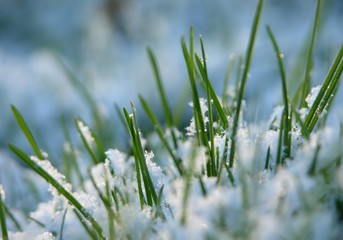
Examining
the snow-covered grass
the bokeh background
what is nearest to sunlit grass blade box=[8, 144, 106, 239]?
the snow-covered grass

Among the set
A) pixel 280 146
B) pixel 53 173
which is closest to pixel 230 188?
pixel 280 146

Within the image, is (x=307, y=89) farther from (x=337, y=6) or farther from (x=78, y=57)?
(x=78, y=57)

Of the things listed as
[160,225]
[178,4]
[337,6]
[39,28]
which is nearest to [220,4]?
[178,4]

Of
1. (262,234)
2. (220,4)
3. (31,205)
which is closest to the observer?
(262,234)

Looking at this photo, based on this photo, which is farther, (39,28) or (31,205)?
(39,28)

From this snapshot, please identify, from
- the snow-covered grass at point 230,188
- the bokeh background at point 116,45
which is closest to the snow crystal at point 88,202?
the snow-covered grass at point 230,188

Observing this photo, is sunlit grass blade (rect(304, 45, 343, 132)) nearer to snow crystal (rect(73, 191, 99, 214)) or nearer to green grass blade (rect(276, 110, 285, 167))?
green grass blade (rect(276, 110, 285, 167))

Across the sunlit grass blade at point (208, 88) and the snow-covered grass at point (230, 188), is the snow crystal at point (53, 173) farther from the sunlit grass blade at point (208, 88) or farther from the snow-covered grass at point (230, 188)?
the sunlit grass blade at point (208, 88)
